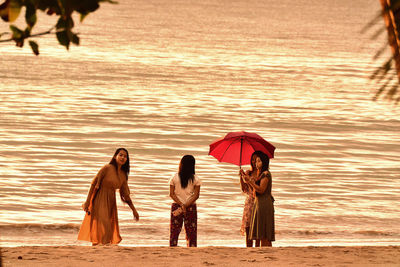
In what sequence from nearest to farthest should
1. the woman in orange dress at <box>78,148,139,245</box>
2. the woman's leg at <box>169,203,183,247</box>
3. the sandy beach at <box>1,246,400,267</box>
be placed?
the sandy beach at <box>1,246,400,267</box> < the woman in orange dress at <box>78,148,139,245</box> < the woman's leg at <box>169,203,183,247</box>

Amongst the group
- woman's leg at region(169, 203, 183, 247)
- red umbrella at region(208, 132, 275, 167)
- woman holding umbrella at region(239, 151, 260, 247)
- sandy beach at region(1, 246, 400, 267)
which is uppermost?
red umbrella at region(208, 132, 275, 167)

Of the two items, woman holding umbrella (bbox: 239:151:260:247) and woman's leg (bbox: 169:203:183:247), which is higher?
woman holding umbrella (bbox: 239:151:260:247)

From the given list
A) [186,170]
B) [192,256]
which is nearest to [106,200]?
[186,170]

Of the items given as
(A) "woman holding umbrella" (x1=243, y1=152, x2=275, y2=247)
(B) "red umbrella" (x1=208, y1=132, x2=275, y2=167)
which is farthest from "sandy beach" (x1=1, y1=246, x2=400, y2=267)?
(B) "red umbrella" (x1=208, y1=132, x2=275, y2=167)

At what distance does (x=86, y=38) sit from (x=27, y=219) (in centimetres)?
7753

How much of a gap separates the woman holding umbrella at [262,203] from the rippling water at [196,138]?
1.85m

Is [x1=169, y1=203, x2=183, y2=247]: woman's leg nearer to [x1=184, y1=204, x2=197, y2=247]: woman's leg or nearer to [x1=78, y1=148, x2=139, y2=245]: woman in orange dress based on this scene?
[x1=184, y1=204, x2=197, y2=247]: woman's leg

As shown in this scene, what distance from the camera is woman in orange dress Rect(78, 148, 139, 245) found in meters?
9.67

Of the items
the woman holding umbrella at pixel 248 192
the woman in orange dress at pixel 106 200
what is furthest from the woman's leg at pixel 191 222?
the woman in orange dress at pixel 106 200

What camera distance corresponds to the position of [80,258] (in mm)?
9258

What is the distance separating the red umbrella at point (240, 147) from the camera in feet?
34.6

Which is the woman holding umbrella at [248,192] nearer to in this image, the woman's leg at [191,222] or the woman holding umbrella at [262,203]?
the woman holding umbrella at [262,203]

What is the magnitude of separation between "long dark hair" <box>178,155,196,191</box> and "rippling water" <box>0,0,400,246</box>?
7.73 ft

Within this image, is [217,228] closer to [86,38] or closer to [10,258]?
[10,258]
